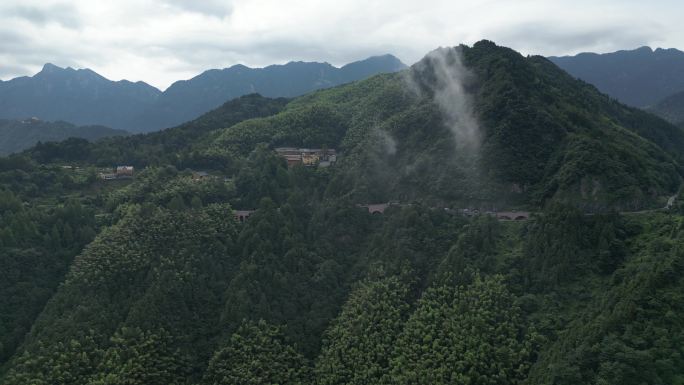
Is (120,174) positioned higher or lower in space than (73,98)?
lower

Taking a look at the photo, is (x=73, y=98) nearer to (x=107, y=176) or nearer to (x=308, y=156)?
(x=107, y=176)

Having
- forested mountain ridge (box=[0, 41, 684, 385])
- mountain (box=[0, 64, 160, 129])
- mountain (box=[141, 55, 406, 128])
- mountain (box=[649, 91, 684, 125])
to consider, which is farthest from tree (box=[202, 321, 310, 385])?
mountain (box=[0, 64, 160, 129])

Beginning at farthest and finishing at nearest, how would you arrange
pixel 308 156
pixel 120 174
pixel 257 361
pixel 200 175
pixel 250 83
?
pixel 250 83 < pixel 120 174 < pixel 308 156 < pixel 200 175 < pixel 257 361

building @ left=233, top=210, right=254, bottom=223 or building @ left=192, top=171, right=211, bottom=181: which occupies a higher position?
building @ left=192, top=171, right=211, bottom=181

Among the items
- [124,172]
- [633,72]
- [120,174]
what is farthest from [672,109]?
[120,174]

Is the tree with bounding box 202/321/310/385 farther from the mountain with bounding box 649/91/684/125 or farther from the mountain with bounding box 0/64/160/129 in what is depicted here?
the mountain with bounding box 0/64/160/129
